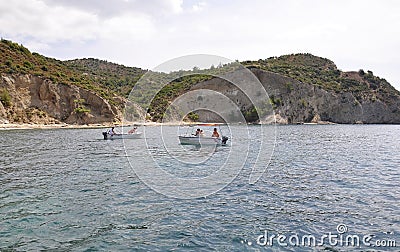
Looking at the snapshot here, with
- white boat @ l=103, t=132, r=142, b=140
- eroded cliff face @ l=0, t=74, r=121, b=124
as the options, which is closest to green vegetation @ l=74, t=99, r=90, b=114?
eroded cliff face @ l=0, t=74, r=121, b=124

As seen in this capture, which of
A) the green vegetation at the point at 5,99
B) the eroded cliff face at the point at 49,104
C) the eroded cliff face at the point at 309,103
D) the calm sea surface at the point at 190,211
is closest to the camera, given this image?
the calm sea surface at the point at 190,211

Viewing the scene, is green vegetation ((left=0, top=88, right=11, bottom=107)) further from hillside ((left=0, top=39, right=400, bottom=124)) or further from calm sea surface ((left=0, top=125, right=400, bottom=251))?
calm sea surface ((left=0, top=125, right=400, bottom=251))

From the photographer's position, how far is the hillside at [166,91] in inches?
2803

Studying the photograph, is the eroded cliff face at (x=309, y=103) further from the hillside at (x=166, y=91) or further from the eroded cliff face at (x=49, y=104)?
the eroded cliff face at (x=49, y=104)

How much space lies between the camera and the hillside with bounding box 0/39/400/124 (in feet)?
234

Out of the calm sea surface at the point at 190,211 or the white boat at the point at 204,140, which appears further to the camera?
the white boat at the point at 204,140

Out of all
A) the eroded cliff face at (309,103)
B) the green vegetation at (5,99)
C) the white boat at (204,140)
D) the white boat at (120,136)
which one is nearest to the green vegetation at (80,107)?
the green vegetation at (5,99)

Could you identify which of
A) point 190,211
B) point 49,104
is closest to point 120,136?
point 190,211

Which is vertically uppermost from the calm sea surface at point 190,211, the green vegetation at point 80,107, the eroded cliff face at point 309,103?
the eroded cliff face at point 309,103

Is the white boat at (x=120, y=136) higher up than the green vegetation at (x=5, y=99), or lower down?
lower down

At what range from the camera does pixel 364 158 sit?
87.4 feet

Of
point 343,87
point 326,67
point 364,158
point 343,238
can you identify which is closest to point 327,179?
point 343,238

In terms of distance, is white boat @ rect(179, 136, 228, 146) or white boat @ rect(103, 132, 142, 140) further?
white boat @ rect(103, 132, 142, 140)

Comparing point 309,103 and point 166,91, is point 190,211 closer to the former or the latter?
point 166,91
